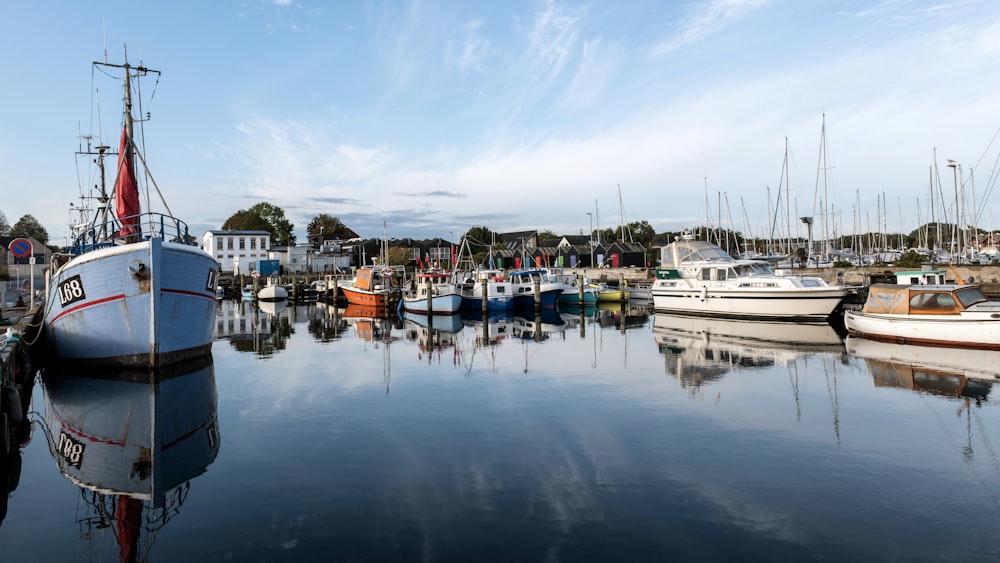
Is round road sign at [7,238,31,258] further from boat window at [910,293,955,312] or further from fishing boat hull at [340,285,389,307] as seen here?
boat window at [910,293,955,312]

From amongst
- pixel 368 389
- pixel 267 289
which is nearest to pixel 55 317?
pixel 368 389

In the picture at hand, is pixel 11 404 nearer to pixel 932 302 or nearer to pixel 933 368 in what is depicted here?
pixel 933 368

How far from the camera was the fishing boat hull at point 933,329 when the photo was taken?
17.8 m

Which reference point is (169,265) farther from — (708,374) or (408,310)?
(408,310)

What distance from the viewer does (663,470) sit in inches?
336

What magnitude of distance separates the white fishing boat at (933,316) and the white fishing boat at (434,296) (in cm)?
2137

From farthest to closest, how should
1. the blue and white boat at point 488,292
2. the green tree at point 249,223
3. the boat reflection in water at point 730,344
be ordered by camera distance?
the green tree at point 249,223 < the blue and white boat at point 488,292 < the boat reflection in water at point 730,344

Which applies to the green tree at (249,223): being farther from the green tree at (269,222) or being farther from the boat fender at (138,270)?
the boat fender at (138,270)

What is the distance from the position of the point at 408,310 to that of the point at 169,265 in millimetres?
24170

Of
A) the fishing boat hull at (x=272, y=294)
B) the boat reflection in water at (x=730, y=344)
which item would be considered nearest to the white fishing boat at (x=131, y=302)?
the boat reflection in water at (x=730, y=344)

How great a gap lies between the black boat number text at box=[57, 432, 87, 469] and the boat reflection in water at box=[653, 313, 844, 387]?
12333 mm

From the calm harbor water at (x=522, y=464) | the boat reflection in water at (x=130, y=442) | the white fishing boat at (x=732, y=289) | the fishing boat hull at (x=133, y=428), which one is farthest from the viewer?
the white fishing boat at (x=732, y=289)

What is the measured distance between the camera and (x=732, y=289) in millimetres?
30031

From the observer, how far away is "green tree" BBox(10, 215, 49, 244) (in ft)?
331
